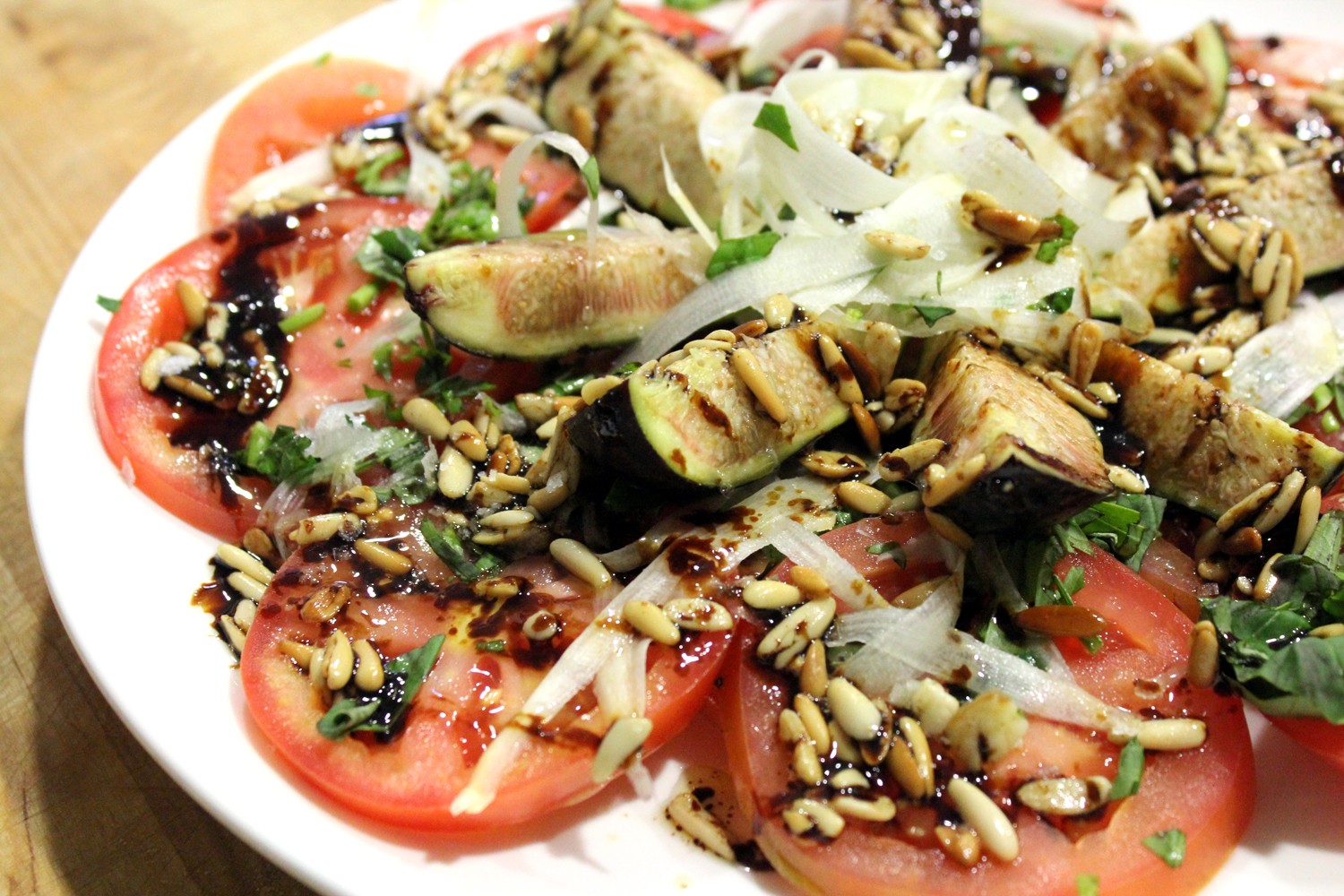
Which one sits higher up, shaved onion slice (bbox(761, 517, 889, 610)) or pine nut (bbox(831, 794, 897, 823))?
shaved onion slice (bbox(761, 517, 889, 610))

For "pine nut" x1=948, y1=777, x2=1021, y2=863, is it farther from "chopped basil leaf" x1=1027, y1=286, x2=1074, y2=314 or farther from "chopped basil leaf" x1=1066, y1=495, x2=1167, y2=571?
"chopped basil leaf" x1=1027, y1=286, x2=1074, y2=314

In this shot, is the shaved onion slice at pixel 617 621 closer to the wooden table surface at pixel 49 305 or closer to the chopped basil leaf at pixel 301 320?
the wooden table surface at pixel 49 305

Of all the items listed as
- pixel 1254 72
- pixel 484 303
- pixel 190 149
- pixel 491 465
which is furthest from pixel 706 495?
pixel 1254 72

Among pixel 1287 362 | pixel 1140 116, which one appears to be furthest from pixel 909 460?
pixel 1140 116

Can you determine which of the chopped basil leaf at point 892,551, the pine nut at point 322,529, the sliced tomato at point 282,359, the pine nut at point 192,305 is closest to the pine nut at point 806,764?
the chopped basil leaf at point 892,551

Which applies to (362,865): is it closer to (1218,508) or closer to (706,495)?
(706,495)

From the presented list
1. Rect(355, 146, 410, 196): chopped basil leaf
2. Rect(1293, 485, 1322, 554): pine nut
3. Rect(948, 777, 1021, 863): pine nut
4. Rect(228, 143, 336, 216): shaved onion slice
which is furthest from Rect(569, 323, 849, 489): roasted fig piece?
Rect(228, 143, 336, 216): shaved onion slice
